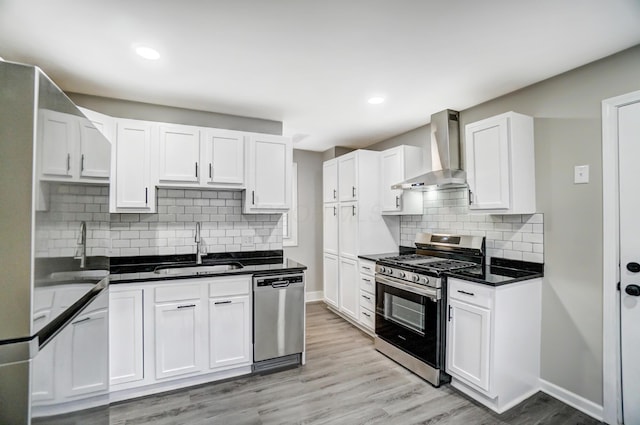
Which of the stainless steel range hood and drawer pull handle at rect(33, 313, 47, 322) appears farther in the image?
the stainless steel range hood

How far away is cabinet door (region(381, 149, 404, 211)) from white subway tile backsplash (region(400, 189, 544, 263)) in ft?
1.16

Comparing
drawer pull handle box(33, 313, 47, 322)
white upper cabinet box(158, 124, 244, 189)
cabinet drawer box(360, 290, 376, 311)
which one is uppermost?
white upper cabinet box(158, 124, 244, 189)

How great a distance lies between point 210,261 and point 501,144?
305 centimetres

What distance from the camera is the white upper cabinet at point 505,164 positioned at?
2.48m

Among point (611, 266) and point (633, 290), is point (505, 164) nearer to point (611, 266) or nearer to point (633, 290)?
point (611, 266)

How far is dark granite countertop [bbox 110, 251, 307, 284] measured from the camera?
251 centimetres

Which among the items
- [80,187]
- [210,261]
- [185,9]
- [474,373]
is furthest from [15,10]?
[474,373]

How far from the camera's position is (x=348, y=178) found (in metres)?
4.14

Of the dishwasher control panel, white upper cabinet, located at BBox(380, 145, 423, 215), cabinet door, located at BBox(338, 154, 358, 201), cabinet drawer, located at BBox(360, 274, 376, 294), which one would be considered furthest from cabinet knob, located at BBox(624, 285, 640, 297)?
cabinet door, located at BBox(338, 154, 358, 201)

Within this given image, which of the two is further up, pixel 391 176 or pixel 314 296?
pixel 391 176

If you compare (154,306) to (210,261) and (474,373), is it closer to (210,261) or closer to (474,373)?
(210,261)

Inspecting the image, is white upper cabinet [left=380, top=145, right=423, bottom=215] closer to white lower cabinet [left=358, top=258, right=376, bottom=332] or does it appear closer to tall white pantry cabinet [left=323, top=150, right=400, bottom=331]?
tall white pantry cabinet [left=323, top=150, right=400, bottom=331]

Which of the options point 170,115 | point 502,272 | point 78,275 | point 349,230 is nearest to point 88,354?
point 78,275

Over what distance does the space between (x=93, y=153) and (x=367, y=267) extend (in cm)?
311
